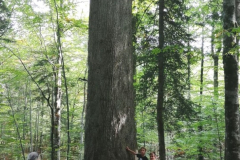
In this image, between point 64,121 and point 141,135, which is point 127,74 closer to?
point 141,135

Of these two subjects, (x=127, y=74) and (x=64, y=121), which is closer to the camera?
(x=127, y=74)

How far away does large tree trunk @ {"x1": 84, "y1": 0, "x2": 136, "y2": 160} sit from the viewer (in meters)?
2.12

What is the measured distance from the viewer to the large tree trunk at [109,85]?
212cm

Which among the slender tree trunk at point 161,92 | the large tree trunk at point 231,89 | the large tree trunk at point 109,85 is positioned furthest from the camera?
the slender tree trunk at point 161,92

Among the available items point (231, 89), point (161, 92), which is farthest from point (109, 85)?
point (161, 92)

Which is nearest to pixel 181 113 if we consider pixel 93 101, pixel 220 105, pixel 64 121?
pixel 220 105

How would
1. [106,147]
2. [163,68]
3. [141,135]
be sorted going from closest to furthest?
[106,147] → [163,68] → [141,135]

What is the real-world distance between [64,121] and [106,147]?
24230 mm

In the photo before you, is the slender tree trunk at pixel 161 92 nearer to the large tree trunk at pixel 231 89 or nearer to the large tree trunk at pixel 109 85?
the large tree trunk at pixel 231 89

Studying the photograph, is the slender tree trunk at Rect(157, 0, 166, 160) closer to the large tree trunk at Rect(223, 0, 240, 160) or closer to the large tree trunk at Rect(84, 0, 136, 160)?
the large tree trunk at Rect(223, 0, 240, 160)

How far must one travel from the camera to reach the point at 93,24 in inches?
94.1

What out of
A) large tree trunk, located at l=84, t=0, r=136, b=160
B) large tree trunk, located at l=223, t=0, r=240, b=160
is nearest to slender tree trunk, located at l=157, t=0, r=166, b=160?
large tree trunk, located at l=223, t=0, r=240, b=160

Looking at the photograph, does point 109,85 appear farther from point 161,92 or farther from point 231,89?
point 161,92

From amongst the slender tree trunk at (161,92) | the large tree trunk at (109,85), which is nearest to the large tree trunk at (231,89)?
the large tree trunk at (109,85)
